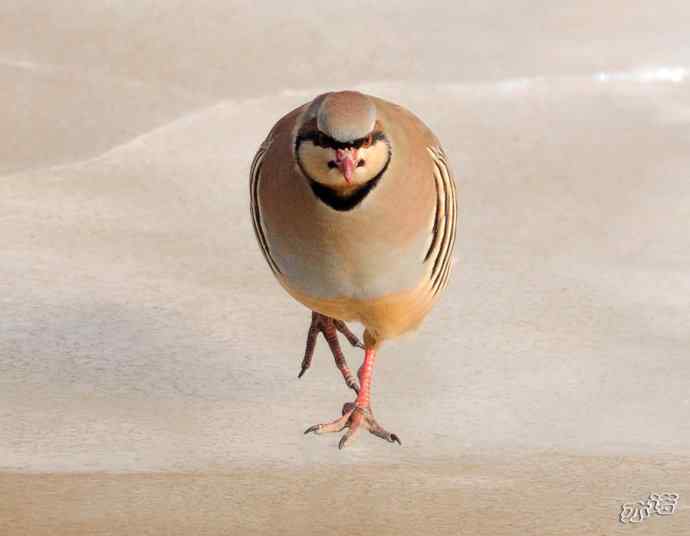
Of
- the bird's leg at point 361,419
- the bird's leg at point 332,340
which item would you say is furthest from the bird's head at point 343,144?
the bird's leg at point 332,340

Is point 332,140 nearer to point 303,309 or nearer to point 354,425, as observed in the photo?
point 354,425

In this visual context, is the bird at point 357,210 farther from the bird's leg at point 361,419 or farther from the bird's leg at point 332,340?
the bird's leg at point 332,340

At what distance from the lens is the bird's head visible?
2854 millimetres

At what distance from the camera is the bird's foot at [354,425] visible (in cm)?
352

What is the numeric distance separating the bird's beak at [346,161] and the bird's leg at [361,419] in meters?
0.74

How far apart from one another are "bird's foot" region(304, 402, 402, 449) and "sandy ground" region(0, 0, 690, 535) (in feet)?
0.15

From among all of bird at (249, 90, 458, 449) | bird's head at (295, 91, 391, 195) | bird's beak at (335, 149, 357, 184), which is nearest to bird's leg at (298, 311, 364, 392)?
bird at (249, 90, 458, 449)

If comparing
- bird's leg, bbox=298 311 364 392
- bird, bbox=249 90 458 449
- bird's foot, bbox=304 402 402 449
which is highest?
bird, bbox=249 90 458 449

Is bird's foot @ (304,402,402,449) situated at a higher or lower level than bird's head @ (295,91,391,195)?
lower

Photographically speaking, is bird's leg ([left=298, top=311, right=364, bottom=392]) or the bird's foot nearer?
the bird's foot

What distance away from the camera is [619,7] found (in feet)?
20.5

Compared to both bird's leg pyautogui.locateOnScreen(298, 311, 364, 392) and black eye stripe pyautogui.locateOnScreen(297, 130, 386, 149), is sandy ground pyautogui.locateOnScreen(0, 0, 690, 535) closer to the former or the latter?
bird's leg pyautogui.locateOnScreen(298, 311, 364, 392)

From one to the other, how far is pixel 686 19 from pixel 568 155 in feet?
4.19

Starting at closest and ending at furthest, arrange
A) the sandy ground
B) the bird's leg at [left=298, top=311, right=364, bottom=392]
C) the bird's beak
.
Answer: the bird's beak → the sandy ground → the bird's leg at [left=298, top=311, right=364, bottom=392]
